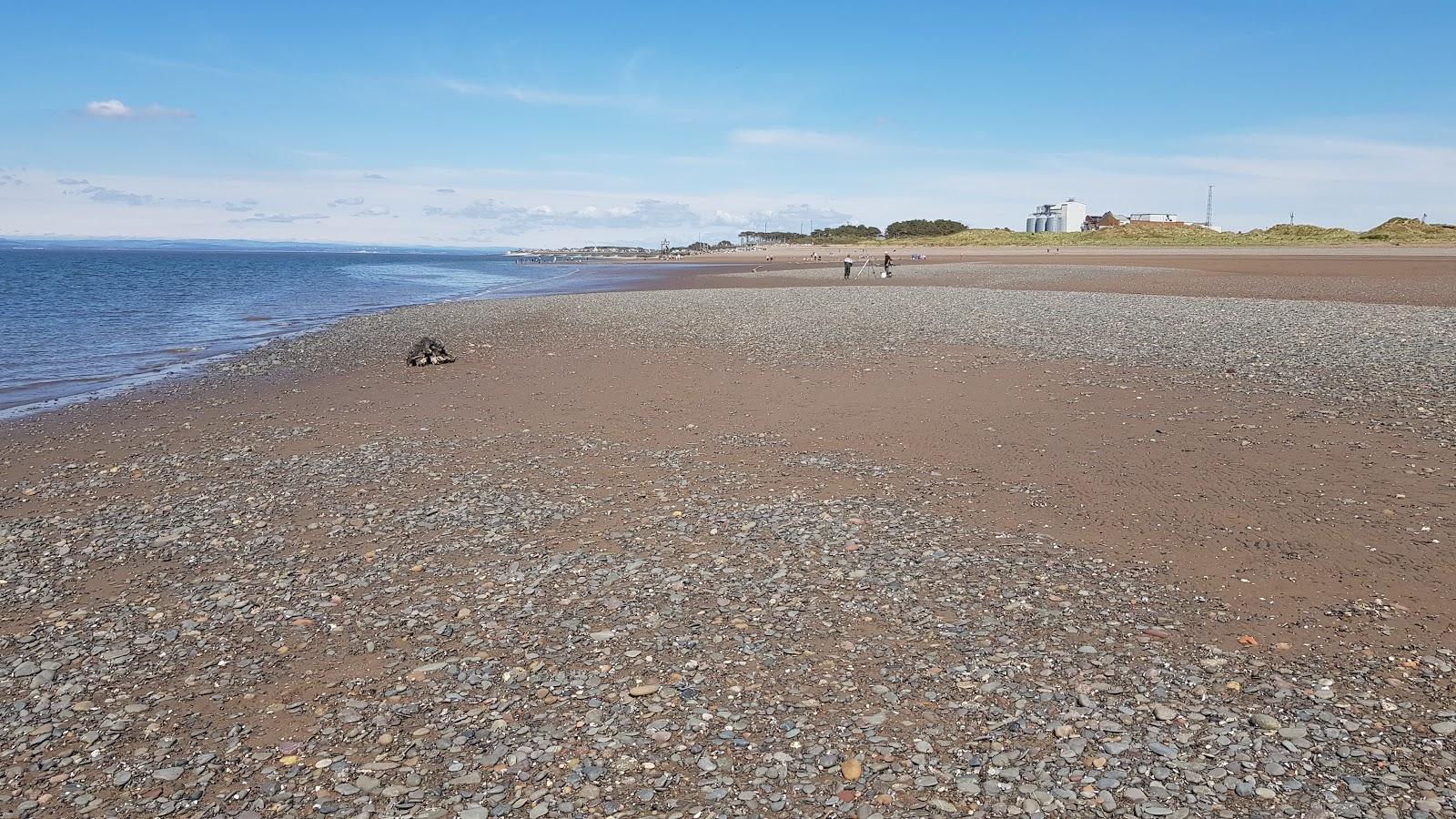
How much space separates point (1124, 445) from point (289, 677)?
1039 cm

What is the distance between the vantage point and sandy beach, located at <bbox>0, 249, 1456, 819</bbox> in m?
4.98

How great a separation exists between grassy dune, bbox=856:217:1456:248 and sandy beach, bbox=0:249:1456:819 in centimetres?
7641

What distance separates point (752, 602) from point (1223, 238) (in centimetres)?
9879

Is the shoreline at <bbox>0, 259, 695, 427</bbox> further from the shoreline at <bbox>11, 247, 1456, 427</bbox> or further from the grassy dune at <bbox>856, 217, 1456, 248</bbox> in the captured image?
the grassy dune at <bbox>856, 217, 1456, 248</bbox>

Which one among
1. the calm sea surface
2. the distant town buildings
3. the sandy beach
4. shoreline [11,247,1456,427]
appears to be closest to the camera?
the sandy beach

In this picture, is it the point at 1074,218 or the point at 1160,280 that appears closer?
the point at 1160,280

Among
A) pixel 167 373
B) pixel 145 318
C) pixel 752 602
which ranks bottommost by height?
pixel 752 602

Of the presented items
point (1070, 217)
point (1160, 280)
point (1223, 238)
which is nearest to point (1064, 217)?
point (1070, 217)

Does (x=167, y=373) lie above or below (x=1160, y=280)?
below

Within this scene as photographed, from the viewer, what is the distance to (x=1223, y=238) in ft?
292

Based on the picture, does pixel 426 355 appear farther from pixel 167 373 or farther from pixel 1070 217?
pixel 1070 217

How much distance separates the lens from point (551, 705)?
18.7 feet

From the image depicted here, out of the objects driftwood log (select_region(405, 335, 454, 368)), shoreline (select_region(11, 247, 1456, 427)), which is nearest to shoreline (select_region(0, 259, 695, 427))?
shoreline (select_region(11, 247, 1456, 427))

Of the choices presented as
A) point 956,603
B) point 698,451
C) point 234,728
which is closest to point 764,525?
point 956,603
